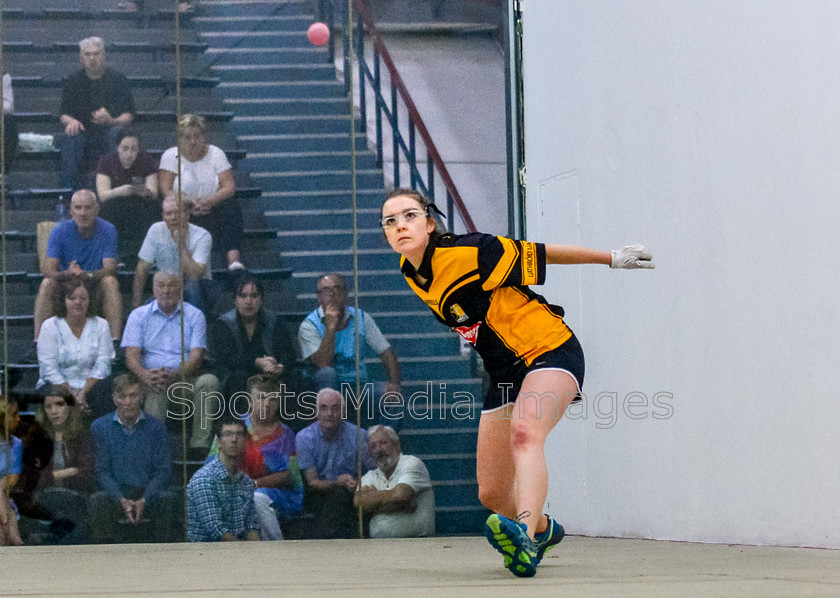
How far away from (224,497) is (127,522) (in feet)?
1.37

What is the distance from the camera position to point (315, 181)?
15.8 ft

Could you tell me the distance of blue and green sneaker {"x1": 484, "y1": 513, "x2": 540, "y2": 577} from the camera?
236cm

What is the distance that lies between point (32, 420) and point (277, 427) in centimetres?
104

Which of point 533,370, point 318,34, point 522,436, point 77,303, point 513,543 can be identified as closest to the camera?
point 513,543

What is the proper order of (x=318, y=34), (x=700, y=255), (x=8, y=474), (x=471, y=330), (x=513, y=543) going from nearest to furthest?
(x=513, y=543) < (x=471, y=330) < (x=700, y=255) < (x=8, y=474) < (x=318, y=34)

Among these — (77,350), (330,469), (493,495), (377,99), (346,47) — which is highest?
(346,47)

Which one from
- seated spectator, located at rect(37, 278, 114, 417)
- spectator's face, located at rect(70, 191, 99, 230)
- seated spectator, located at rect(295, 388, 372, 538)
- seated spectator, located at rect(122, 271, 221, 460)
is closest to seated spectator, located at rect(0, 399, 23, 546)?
seated spectator, located at rect(37, 278, 114, 417)

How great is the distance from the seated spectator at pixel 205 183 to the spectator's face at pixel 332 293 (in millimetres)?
365

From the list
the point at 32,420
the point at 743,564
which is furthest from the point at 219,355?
the point at 743,564

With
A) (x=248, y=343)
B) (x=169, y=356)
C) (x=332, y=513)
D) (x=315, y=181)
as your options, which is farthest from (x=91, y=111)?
(x=332, y=513)

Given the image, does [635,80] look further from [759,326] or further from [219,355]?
[219,355]

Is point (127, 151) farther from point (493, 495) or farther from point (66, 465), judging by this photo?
point (493, 495)

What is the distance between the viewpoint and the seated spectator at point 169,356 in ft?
15.1

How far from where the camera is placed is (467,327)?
2.75 m
